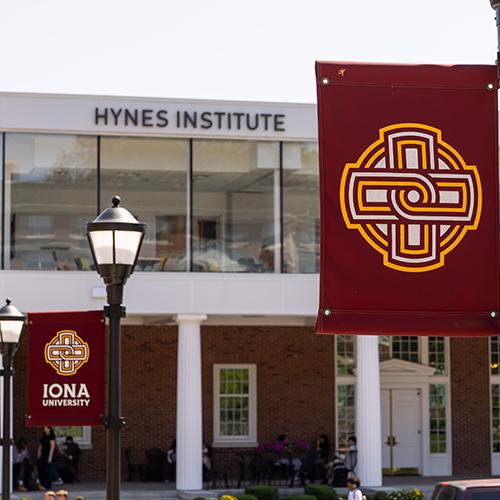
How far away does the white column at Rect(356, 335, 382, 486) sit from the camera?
30.8 m

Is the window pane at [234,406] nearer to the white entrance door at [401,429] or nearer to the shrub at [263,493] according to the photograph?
the white entrance door at [401,429]

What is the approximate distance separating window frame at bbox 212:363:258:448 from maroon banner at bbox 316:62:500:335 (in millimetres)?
28262

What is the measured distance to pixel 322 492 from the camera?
28.5 metres

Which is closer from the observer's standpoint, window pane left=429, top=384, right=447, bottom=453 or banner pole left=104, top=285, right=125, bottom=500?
banner pole left=104, top=285, right=125, bottom=500

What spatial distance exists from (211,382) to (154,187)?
272 inches

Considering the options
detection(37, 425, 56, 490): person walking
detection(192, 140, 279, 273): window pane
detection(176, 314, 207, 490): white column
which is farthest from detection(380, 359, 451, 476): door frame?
detection(37, 425, 56, 490): person walking

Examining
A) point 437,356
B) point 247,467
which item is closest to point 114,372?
point 247,467

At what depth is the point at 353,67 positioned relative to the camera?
280 inches

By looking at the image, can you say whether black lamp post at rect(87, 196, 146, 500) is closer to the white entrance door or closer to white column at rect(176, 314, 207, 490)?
white column at rect(176, 314, 207, 490)

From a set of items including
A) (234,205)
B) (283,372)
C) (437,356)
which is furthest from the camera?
(437,356)

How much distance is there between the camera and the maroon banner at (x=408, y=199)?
274 inches

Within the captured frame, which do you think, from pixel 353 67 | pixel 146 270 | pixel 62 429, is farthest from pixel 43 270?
pixel 353 67

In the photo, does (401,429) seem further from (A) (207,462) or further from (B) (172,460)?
(B) (172,460)

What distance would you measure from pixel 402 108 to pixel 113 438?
143 inches
